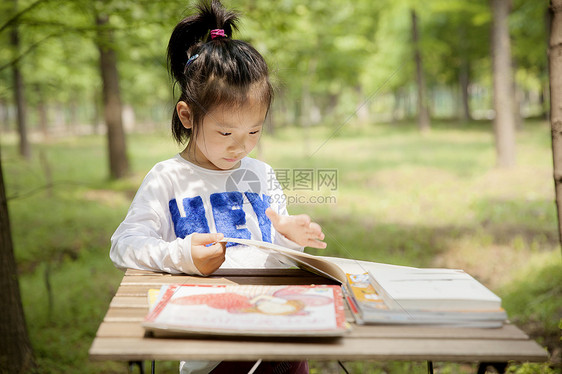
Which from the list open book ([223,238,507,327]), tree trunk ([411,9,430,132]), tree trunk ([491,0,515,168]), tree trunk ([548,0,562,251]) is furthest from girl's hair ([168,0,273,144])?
tree trunk ([411,9,430,132])

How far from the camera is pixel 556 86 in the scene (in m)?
1.81

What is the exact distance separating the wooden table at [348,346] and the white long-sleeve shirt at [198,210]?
0.39 metres

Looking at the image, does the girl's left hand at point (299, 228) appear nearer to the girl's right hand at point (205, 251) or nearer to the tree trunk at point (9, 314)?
the girl's right hand at point (205, 251)

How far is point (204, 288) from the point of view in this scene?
3.76 feet

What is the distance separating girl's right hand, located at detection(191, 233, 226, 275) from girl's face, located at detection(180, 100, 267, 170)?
1.21ft

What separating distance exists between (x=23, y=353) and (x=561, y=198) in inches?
106

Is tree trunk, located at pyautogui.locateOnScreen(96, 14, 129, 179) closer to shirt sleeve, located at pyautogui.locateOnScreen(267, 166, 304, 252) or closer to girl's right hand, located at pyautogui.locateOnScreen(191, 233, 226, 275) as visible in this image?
shirt sleeve, located at pyautogui.locateOnScreen(267, 166, 304, 252)

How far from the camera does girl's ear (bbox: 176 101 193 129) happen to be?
1601 mm

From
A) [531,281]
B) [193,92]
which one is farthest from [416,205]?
[193,92]

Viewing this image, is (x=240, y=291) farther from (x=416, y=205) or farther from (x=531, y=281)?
(x=416, y=205)

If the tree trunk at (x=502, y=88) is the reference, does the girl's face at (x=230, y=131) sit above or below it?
below

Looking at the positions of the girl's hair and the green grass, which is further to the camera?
the green grass

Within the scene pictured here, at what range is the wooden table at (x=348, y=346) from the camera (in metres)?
0.86

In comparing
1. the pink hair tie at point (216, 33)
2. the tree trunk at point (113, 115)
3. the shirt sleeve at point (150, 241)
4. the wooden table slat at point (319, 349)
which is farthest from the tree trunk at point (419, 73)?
the wooden table slat at point (319, 349)
